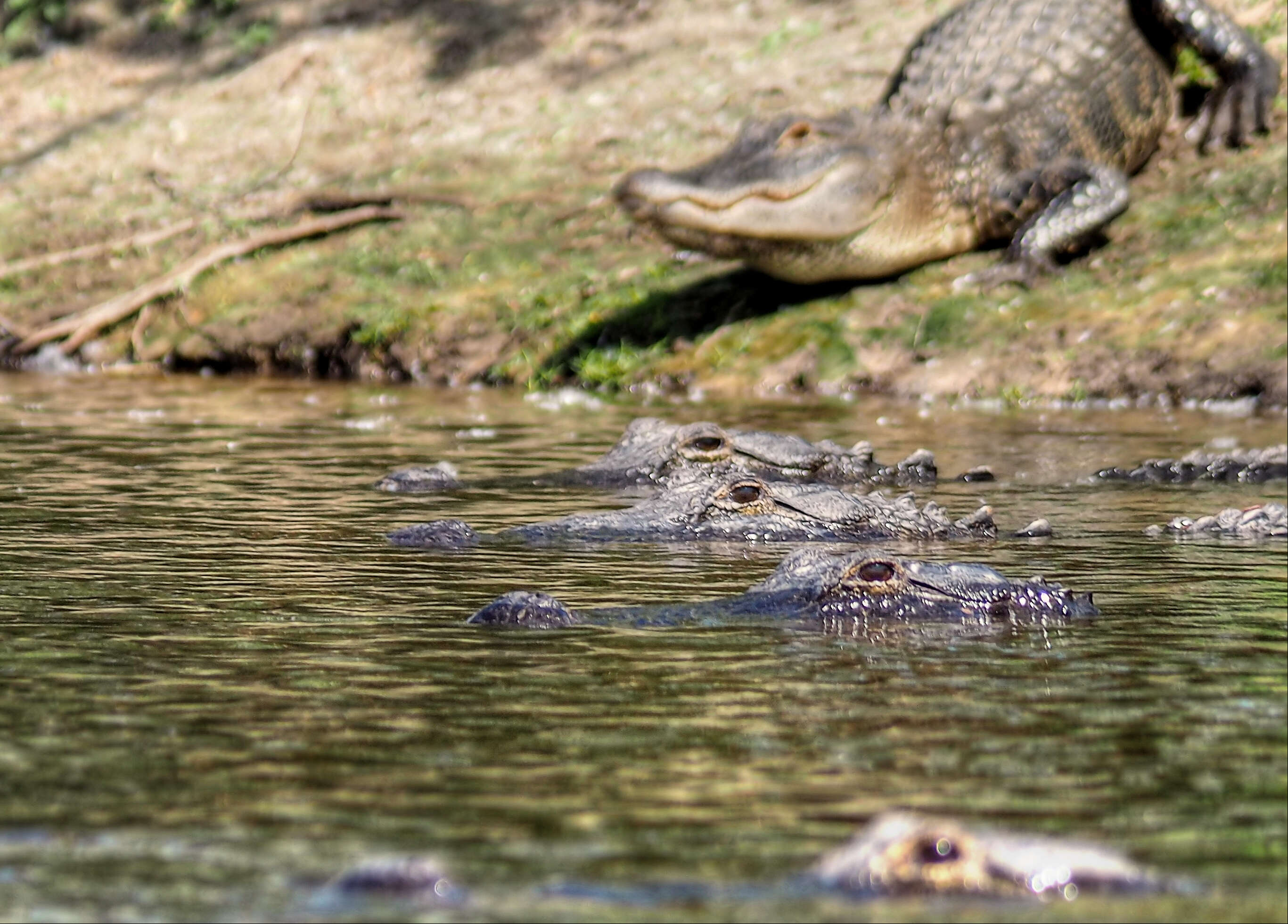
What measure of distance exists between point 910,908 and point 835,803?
0.67m

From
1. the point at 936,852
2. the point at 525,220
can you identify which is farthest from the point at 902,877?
the point at 525,220

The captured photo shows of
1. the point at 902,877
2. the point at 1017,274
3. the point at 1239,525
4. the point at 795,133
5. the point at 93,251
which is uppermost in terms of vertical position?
the point at 795,133

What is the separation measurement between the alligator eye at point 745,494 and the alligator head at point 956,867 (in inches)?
196

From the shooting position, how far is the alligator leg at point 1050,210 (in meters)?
15.2

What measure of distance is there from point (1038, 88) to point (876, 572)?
10.6 metres

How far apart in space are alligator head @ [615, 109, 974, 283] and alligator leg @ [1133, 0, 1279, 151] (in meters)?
2.32

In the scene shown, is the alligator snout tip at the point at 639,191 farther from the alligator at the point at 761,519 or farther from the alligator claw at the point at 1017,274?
the alligator at the point at 761,519

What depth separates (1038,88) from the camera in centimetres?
1603

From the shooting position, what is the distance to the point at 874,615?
612 centimetres

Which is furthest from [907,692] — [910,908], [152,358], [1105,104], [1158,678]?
[152,358]

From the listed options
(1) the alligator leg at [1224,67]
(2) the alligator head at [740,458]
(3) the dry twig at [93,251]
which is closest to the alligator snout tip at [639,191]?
(2) the alligator head at [740,458]

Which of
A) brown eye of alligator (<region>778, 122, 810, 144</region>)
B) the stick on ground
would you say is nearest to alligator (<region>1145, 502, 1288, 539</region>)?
brown eye of alligator (<region>778, 122, 810, 144</region>)

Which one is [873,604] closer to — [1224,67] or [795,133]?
[795,133]

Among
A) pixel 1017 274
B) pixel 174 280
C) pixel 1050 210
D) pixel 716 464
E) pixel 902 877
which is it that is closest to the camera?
pixel 902 877
